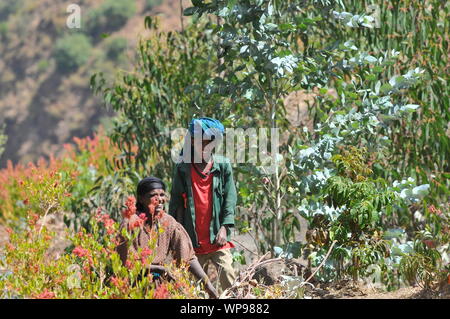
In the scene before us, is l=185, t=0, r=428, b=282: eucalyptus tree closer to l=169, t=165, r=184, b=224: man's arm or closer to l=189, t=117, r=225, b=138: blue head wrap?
l=189, t=117, r=225, b=138: blue head wrap

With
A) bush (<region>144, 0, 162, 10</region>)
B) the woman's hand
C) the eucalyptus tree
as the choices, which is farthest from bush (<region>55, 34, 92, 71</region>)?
the woman's hand

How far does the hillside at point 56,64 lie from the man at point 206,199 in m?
30.4

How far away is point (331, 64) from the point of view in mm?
6859

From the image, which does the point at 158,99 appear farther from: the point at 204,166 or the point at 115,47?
the point at 115,47

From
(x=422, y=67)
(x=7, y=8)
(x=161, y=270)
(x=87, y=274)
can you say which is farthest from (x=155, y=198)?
(x=7, y=8)

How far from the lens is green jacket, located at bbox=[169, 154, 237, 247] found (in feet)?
19.0

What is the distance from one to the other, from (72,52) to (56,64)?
6.26 ft

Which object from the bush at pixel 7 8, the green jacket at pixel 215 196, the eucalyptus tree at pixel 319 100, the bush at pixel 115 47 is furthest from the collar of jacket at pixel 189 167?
the bush at pixel 7 8

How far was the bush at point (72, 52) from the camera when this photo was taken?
3966 cm

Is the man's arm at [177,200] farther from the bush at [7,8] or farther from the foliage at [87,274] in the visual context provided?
the bush at [7,8]
